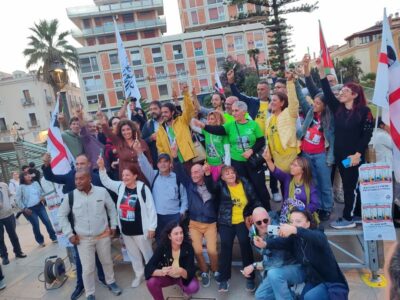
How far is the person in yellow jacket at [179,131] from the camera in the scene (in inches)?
176

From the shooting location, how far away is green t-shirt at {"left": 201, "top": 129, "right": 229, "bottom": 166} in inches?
A: 170

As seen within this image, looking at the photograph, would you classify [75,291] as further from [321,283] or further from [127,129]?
[321,283]

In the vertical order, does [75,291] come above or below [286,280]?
below

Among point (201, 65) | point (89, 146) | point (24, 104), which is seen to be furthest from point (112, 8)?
point (89, 146)

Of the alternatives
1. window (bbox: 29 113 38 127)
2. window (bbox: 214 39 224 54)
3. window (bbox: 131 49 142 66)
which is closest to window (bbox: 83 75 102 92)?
window (bbox: 131 49 142 66)

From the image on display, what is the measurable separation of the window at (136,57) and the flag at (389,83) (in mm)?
42920

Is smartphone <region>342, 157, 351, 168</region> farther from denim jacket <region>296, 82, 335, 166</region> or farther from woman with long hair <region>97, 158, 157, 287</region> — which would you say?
woman with long hair <region>97, 158, 157, 287</region>

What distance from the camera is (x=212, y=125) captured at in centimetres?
423

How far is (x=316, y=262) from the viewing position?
8.91 feet

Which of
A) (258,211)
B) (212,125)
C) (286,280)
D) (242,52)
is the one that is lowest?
(286,280)

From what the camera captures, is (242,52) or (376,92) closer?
(376,92)

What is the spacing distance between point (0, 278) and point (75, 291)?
1616mm

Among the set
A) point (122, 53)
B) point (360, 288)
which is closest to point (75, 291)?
point (360, 288)

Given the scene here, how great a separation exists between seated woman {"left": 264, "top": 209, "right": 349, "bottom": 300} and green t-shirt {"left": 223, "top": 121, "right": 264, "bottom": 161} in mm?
1418
